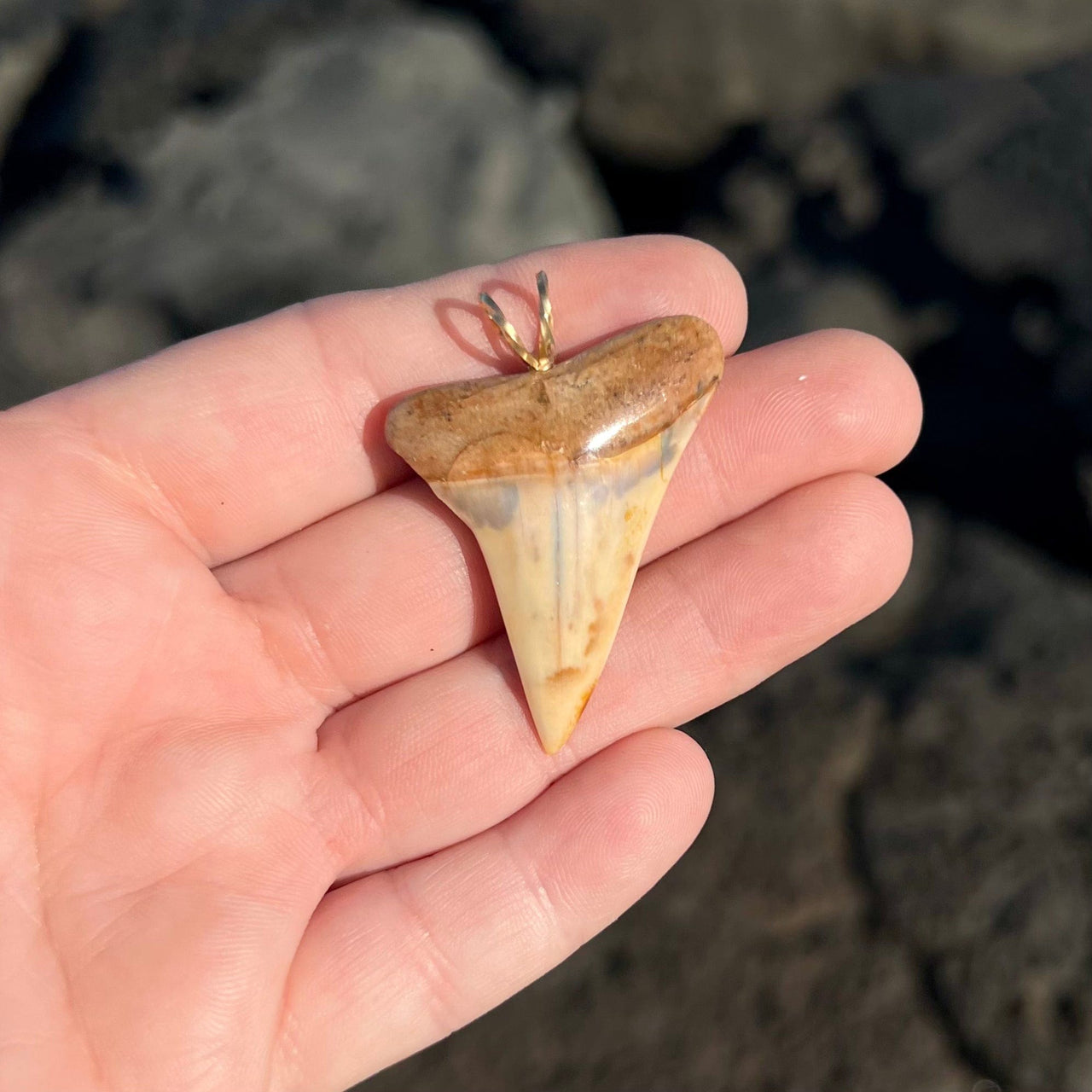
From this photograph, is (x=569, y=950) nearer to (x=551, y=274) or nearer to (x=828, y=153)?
(x=551, y=274)

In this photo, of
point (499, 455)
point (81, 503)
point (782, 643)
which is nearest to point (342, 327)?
point (499, 455)

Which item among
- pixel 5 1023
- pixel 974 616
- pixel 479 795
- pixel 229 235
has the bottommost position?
pixel 974 616

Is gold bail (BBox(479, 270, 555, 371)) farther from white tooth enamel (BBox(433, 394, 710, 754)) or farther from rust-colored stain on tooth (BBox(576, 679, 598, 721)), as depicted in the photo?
rust-colored stain on tooth (BBox(576, 679, 598, 721))

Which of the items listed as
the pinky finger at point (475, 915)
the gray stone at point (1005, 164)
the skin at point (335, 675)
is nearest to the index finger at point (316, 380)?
the skin at point (335, 675)

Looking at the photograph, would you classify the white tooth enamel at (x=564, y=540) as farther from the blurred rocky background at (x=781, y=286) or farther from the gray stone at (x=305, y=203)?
the gray stone at (x=305, y=203)

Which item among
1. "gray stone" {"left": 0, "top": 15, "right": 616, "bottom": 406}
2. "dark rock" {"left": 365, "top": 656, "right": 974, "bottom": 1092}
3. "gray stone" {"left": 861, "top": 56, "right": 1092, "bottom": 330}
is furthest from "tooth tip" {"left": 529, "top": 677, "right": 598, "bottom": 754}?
"gray stone" {"left": 861, "top": 56, "right": 1092, "bottom": 330}

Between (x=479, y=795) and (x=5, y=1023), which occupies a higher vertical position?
(x=5, y=1023)

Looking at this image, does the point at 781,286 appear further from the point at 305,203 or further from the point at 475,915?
the point at 475,915
